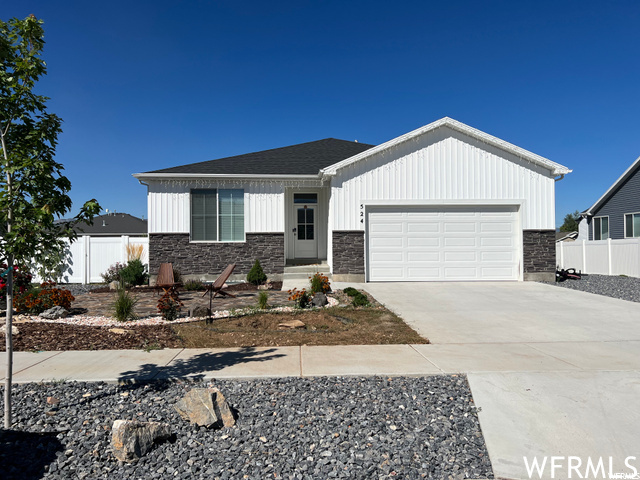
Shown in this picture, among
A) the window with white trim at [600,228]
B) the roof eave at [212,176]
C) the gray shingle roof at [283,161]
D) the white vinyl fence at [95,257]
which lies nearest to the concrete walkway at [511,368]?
the roof eave at [212,176]

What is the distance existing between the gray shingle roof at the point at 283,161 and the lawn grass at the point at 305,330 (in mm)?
7308

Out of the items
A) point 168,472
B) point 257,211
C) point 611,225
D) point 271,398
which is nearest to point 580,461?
point 271,398

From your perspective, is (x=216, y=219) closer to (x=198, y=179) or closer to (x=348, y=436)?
(x=198, y=179)

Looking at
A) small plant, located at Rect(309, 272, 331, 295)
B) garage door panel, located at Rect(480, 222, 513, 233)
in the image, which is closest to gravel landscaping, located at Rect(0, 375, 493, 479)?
small plant, located at Rect(309, 272, 331, 295)

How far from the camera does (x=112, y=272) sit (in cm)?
1371

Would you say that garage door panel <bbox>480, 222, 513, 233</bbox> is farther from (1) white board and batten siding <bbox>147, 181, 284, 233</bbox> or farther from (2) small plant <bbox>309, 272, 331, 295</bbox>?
(1) white board and batten siding <bbox>147, 181, 284, 233</bbox>

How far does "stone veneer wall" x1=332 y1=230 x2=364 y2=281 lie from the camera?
12883 millimetres

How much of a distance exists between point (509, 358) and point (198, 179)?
1133 cm

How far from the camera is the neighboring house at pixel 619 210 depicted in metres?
20.6

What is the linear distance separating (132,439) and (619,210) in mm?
26749

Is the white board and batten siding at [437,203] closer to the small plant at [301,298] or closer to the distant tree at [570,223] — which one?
the small plant at [301,298]

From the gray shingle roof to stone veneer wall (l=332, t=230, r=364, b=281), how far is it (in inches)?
106

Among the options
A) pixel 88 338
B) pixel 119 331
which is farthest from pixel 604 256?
pixel 88 338

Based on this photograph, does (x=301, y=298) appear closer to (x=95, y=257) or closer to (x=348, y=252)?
(x=348, y=252)
